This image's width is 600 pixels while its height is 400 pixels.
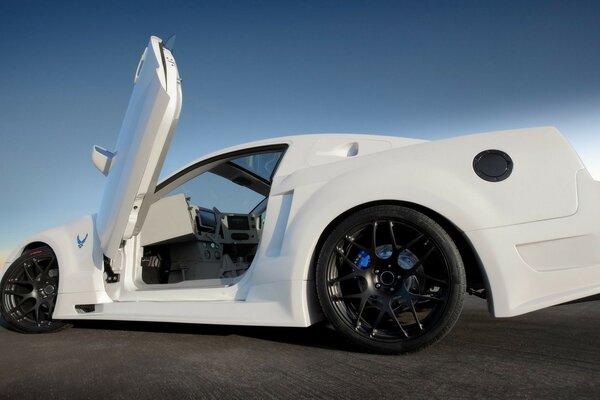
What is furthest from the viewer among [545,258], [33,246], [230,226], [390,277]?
[230,226]

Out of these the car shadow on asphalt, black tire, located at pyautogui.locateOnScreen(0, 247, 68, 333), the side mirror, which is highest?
the side mirror

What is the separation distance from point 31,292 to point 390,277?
10.2 ft

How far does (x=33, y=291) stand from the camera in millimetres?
3512

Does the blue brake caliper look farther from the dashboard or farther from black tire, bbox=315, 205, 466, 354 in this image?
the dashboard

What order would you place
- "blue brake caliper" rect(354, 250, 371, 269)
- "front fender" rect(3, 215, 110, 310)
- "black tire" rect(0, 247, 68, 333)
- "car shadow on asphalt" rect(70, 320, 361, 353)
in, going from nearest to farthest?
1. "blue brake caliper" rect(354, 250, 371, 269)
2. "car shadow on asphalt" rect(70, 320, 361, 353)
3. "front fender" rect(3, 215, 110, 310)
4. "black tire" rect(0, 247, 68, 333)

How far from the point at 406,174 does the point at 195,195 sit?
95.6 inches

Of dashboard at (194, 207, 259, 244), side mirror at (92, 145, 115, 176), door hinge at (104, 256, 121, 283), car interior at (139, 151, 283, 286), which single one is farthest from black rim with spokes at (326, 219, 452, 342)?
dashboard at (194, 207, 259, 244)

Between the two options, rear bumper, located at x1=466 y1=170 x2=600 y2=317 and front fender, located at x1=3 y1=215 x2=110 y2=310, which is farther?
front fender, located at x1=3 y1=215 x2=110 y2=310

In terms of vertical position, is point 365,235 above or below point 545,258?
above

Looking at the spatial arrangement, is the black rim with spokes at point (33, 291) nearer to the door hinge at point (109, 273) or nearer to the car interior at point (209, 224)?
the door hinge at point (109, 273)

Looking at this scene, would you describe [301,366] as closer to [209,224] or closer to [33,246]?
[209,224]

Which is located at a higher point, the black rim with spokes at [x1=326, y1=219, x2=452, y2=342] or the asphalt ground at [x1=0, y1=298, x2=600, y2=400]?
the black rim with spokes at [x1=326, y1=219, x2=452, y2=342]

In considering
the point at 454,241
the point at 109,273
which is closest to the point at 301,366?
the point at 454,241

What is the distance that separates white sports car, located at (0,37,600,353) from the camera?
1.97 m
